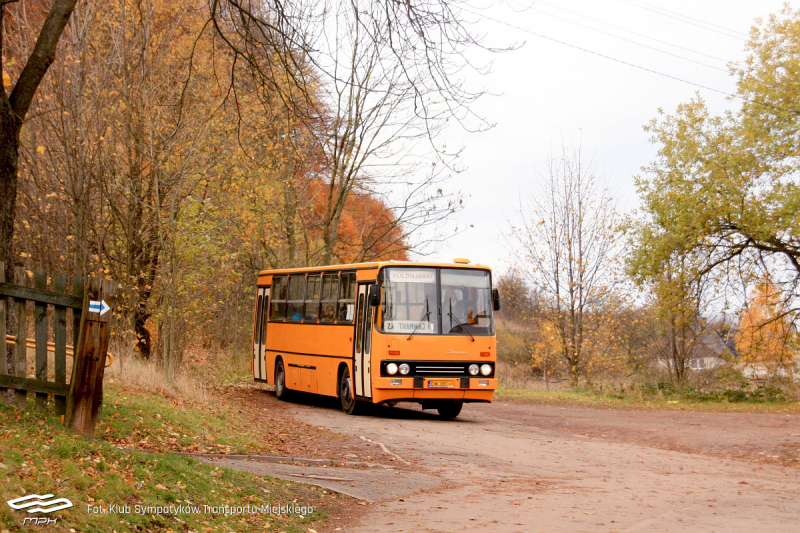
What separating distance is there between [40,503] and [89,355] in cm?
331

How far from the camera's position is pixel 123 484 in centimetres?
694

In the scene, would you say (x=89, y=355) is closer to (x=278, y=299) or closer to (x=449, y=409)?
(x=449, y=409)

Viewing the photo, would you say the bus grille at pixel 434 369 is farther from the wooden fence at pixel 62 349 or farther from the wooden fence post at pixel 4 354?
the wooden fence post at pixel 4 354

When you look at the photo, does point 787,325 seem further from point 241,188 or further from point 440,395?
point 241,188

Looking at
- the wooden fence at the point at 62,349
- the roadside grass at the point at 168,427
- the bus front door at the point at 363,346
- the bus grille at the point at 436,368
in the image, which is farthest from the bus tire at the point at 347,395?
the wooden fence at the point at 62,349

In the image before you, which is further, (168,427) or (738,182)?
(738,182)

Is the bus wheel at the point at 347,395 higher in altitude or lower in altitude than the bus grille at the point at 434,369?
lower

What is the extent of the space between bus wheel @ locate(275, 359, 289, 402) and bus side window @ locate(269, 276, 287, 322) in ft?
4.10

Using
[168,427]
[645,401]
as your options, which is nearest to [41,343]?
[168,427]

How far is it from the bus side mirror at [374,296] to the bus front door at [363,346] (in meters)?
0.39

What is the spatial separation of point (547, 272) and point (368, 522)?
25.1m

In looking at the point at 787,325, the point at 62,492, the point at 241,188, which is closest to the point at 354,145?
the point at 241,188

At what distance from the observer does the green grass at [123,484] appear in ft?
19.9

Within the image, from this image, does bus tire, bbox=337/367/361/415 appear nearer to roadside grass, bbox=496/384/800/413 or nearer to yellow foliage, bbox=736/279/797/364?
roadside grass, bbox=496/384/800/413
